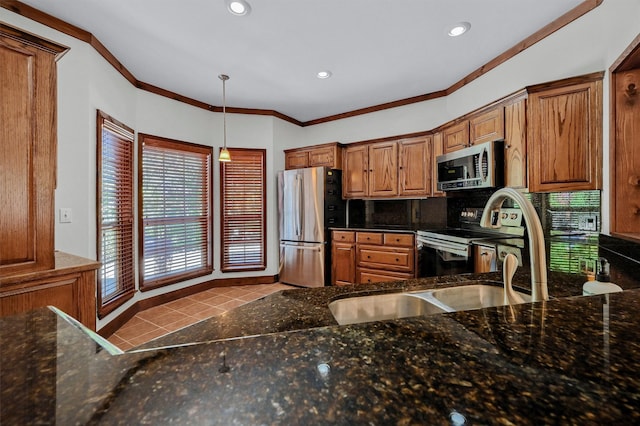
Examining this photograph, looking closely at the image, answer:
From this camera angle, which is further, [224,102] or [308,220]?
[308,220]

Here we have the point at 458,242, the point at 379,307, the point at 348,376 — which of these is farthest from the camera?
the point at 458,242

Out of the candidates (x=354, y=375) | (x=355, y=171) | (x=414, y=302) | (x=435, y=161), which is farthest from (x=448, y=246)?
(x=354, y=375)

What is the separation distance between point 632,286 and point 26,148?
9.00 feet

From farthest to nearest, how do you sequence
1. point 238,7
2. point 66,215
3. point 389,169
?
point 389,169 → point 66,215 → point 238,7

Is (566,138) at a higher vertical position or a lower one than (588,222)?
higher

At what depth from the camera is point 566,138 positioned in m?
2.11

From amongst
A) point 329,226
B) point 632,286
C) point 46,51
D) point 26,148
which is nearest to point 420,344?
point 632,286

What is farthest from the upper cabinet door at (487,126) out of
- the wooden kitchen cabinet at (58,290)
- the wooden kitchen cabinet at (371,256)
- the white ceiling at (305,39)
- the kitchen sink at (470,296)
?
the wooden kitchen cabinet at (58,290)

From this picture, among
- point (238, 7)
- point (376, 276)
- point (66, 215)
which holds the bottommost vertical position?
point (376, 276)

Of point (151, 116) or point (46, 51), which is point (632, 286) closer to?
point (46, 51)

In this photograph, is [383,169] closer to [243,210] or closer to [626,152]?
[243,210]

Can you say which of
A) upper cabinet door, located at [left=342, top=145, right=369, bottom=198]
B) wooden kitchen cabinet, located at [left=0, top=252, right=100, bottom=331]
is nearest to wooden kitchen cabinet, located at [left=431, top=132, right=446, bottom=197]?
upper cabinet door, located at [left=342, top=145, right=369, bottom=198]

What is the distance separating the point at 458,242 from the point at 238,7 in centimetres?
281

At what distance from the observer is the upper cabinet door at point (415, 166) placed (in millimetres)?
3561
